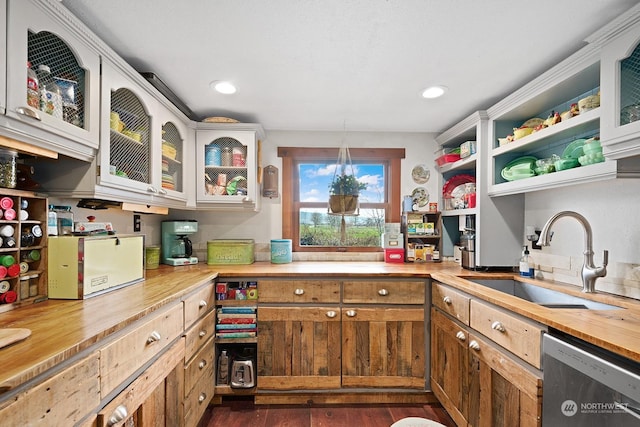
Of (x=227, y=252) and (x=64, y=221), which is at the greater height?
(x=64, y=221)

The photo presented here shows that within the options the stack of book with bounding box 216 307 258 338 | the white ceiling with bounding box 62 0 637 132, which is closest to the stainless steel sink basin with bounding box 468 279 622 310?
the white ceiling with bounding box 62 0 637 132

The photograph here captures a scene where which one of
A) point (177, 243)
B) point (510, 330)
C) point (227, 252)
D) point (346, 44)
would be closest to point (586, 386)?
point (510, 330)

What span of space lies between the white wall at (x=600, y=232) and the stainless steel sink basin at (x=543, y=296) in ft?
0.58

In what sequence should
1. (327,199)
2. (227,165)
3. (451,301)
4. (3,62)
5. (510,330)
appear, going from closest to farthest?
(3,62) → (510,330) → (451,301) → (227,165) → (327,199)

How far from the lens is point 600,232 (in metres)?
1.68

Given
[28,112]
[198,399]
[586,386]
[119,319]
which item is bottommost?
[198,399]

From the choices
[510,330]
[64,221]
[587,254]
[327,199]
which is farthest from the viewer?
[327,199]

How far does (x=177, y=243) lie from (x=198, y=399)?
1.26 metres

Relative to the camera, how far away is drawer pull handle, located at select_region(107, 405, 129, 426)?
99 cm

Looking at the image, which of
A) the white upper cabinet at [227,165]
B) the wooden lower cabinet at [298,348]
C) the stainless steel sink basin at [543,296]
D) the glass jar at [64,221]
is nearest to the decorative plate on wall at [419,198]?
the stainless steel sink basin at [543,296]

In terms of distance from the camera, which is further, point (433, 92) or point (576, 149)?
point (433, 92)

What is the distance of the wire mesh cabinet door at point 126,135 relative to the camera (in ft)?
4.85

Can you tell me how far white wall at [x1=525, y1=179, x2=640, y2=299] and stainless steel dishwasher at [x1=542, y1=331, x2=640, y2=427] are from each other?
76cm

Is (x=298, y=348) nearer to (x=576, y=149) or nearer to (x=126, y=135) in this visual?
(x=126, y=135)
